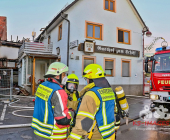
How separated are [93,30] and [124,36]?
3361 millimetres

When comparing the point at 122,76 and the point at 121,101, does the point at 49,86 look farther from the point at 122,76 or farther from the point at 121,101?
the point at 122,76

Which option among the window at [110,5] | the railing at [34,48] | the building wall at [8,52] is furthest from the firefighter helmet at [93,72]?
the building wall at [8,52]

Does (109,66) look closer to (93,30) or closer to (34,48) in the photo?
(93,30)

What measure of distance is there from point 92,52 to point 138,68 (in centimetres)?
544

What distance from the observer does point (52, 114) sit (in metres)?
2.04

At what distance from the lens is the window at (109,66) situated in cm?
1320

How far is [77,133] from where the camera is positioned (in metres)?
1.69

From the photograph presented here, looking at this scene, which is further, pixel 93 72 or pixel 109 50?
pixel 109 50

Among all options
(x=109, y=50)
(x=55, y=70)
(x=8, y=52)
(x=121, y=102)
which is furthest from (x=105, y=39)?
(x=8, y=52)

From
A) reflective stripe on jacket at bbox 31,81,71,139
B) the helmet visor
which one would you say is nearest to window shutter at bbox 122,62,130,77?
the helmet visor

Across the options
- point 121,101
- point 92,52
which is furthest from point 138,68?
point 121,101

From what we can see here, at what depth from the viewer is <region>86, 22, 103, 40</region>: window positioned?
12.6 meters

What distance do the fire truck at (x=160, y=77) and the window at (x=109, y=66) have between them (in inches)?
213

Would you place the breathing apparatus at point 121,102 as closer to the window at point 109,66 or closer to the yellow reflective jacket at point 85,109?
the yellow reflective jacket at point 85,109
